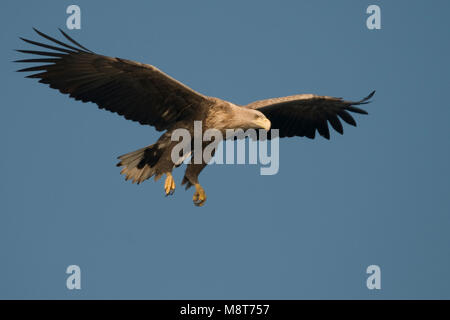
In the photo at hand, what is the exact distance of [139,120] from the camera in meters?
11.5

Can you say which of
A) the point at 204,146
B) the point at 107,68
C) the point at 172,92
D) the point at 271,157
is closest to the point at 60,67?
the point at 107,68

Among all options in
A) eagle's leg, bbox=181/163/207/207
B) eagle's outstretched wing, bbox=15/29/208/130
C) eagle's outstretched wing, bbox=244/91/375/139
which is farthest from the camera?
eagle's outstretched wing, bbox=244/91/375/139

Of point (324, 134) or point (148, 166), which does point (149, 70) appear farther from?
point (324, 134)

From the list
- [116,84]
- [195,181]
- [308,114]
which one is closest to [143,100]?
[116,84]

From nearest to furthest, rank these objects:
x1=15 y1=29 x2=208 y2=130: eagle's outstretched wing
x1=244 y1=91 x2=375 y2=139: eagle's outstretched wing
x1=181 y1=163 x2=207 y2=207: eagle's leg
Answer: x1=15 y1=29 x2=208 y2=130: eagle's outstretched wing
x1=181 y1=163 x2=207 y2=207: eagle's leg
x1=244 y1=91 x2=375 y2=139: eagle's outstretched wing

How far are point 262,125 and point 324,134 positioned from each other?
2.29m

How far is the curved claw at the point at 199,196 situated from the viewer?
12.1 m

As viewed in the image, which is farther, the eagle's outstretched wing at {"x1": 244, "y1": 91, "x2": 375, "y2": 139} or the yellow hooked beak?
the eagle's outstretched wing at {"x1": 244, "y1": 91, "x2": 375, "y2": 139}

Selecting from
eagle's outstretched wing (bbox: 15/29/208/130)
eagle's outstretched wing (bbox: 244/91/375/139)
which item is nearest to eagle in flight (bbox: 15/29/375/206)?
eagle's outstretched wing (bbox: 15/29/208/130)

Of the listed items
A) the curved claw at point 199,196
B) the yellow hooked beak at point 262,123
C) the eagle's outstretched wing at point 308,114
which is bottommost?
the curved claw at point 199,196

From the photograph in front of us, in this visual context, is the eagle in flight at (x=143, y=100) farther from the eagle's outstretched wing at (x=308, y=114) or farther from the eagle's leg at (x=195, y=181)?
the eagle's outstretched wing at (x=308, y=114)

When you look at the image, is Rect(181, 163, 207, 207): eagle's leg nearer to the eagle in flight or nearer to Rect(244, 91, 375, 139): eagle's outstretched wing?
the eagle in flight

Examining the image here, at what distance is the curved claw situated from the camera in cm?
1213

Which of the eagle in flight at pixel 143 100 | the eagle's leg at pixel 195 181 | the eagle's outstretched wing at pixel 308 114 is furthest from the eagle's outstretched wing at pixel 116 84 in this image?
the eagle's outstretched wing at pixel 308 114
